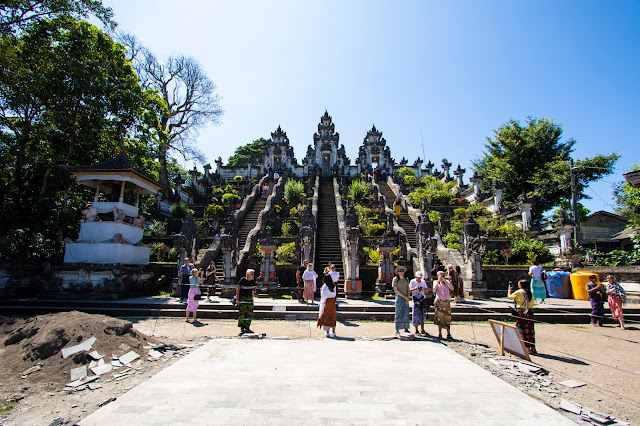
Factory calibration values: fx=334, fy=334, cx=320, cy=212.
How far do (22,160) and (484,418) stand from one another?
17309 mm

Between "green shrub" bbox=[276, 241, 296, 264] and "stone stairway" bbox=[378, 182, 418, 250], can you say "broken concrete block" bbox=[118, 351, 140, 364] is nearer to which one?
"green shrub" bbox=[276, 241, 296, 264]

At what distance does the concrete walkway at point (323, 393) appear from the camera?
319cm

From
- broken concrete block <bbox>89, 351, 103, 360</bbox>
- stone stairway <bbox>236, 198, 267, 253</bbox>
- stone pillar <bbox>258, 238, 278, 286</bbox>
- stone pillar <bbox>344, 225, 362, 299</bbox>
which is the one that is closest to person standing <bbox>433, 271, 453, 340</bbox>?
stone pillar <bbox>344, 225, 362, 299</bbox>

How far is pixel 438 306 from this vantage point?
287 inches

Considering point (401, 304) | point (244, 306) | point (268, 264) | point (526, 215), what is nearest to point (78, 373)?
point (244, 306)

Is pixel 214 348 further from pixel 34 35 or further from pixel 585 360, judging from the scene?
pixel 34 35

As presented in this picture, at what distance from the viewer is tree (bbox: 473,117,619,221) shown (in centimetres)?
2357

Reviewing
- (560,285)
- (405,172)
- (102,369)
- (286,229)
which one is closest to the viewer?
(102,369)

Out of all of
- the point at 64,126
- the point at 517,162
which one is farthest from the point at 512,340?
the point at 517,162

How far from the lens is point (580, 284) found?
39.8ft

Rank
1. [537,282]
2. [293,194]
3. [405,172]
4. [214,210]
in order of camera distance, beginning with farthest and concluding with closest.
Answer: [405,172]
[293,194]
[214,210]
[537,282]

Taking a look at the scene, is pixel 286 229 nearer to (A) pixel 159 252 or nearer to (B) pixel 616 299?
(A) pixel 159 252

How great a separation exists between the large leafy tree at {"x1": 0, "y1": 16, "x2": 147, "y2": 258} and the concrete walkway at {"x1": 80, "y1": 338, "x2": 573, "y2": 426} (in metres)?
12.1

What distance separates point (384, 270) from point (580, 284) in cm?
703
